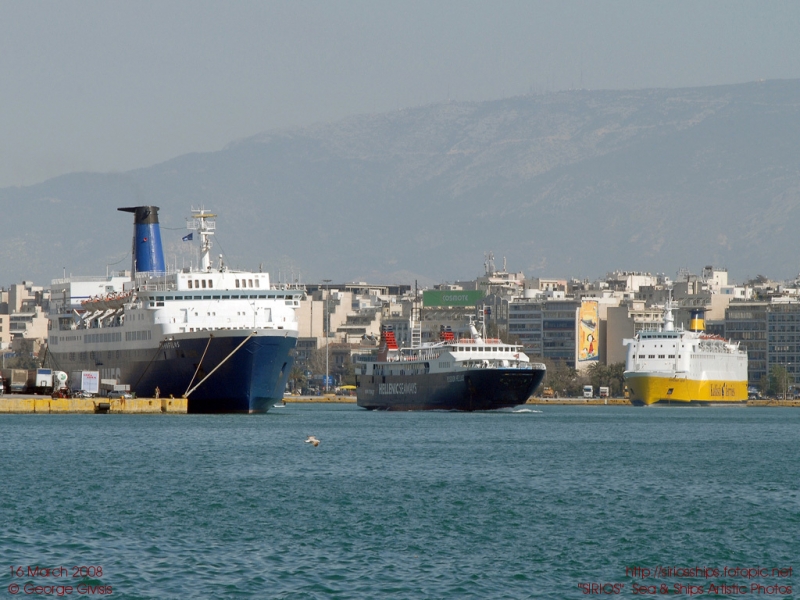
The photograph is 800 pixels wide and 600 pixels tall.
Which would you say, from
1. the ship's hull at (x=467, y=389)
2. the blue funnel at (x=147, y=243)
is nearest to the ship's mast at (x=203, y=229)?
the blue funnel at (x=147, y=243)

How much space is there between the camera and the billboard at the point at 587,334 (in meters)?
195

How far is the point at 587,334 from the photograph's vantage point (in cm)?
19588

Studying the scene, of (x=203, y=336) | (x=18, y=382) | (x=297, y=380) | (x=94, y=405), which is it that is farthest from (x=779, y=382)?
(x=94, y=405)

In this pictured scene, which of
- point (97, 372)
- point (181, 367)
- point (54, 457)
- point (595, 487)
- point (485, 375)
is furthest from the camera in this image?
point (485, 375)

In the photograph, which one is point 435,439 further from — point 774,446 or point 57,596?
point 57,596

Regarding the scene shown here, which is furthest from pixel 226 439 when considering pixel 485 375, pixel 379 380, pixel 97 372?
pixel 379 380

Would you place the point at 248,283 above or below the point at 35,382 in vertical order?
above

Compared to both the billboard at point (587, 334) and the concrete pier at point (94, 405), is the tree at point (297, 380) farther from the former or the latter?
the concrete pier at point (94, 405)

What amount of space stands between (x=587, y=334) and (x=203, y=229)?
386 feet

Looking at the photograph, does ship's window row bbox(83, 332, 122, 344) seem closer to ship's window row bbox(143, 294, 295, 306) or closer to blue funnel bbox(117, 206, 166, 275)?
blue funnel bbox(117, 206, 166, 275)

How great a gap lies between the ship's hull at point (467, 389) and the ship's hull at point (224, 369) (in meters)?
22.7

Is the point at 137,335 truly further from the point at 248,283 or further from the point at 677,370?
the point at 677,370

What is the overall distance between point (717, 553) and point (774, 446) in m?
34.2

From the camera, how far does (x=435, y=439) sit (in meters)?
62.0
